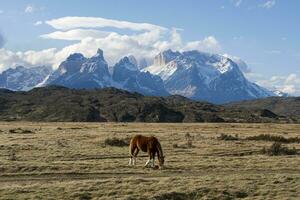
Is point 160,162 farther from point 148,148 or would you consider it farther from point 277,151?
point 277,151

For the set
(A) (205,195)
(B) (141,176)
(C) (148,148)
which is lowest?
(A) (205,195)

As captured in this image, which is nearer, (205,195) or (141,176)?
(205,195)

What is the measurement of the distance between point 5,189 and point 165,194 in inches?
282

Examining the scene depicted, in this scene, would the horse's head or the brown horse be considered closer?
the horse's head

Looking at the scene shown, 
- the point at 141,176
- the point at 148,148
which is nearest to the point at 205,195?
the point at 141,176

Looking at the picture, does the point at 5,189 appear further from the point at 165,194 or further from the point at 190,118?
the point at 190,118

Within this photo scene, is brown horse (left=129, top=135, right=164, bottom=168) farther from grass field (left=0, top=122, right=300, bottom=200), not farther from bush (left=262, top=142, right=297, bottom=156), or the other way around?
→ bush (left=262, top=142, right=297, bottom=156)

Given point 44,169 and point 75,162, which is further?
point 75,162

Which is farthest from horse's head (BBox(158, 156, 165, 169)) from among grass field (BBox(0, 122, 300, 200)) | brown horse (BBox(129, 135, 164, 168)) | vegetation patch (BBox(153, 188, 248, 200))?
vegetation patch (BBox(153, 188, 248, 200))

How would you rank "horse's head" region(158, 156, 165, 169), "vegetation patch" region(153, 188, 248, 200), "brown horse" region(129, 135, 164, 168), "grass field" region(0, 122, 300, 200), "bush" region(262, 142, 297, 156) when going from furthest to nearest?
"bush" region(262, 142, 297, 156), "brown horse" region(129, 135, 164, 168), "horse's head" region(158, 156, 165, 169), "grass field" region(0, 122, 300, 200), "vegetation patch" region(153, 188, 248, 200)

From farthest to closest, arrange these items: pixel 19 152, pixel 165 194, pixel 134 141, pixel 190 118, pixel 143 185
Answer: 1. pixel 190 118
2. pixel 19 152
3. pixel 134 141
4. pixel 143 185
5. pixel 165 194

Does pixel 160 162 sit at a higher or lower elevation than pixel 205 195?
higher

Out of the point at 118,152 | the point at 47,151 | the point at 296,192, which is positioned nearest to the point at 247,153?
the point at 118,152

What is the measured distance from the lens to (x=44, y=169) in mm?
32219
